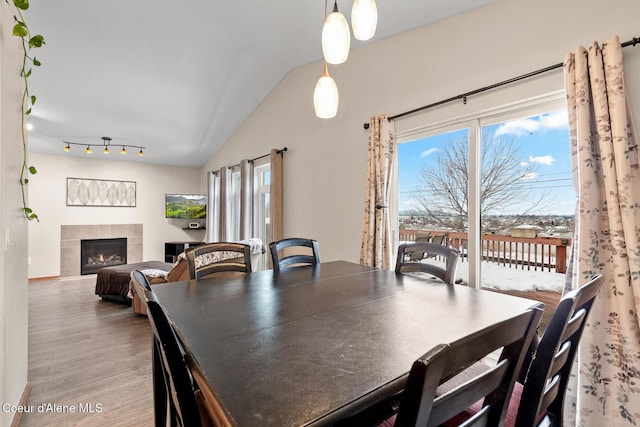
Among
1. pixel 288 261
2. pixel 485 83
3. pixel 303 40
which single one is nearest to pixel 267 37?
pixel 303 40

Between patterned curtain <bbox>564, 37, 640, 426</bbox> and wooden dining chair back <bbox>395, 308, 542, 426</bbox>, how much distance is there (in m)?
1.26

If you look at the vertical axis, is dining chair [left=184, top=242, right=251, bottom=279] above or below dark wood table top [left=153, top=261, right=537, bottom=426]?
above

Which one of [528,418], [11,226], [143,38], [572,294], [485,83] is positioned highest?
[143,38]

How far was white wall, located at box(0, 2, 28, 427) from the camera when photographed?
1.43 metres

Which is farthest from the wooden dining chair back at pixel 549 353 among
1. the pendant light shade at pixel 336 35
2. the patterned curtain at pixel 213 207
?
the patterned curtain at pixel 213 207

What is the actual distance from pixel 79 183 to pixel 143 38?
4654 millimetres

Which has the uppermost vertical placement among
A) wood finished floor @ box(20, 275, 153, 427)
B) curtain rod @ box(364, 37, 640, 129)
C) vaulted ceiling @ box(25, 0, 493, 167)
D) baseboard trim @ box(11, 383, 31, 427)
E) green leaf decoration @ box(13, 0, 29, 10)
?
vaulted ceiling @ box(25, 0, 493, 167)

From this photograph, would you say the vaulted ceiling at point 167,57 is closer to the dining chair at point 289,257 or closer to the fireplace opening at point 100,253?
the dining chair at point 289,257

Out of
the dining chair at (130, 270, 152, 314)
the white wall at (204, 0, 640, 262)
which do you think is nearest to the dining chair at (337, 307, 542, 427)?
the dining chair at (130, 270, 152, 314)

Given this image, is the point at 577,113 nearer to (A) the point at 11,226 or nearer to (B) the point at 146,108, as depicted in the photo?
(A) the point at 11,226

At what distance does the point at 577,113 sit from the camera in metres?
1.56

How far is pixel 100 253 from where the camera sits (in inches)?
244

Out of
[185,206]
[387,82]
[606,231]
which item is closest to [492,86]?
[387,82]

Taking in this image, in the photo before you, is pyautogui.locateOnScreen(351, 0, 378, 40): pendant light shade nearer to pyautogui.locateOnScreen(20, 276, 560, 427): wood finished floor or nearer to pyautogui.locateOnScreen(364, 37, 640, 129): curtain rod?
pyautogui.locateOnScreen(364, 37, 640, 129): curtain rod
